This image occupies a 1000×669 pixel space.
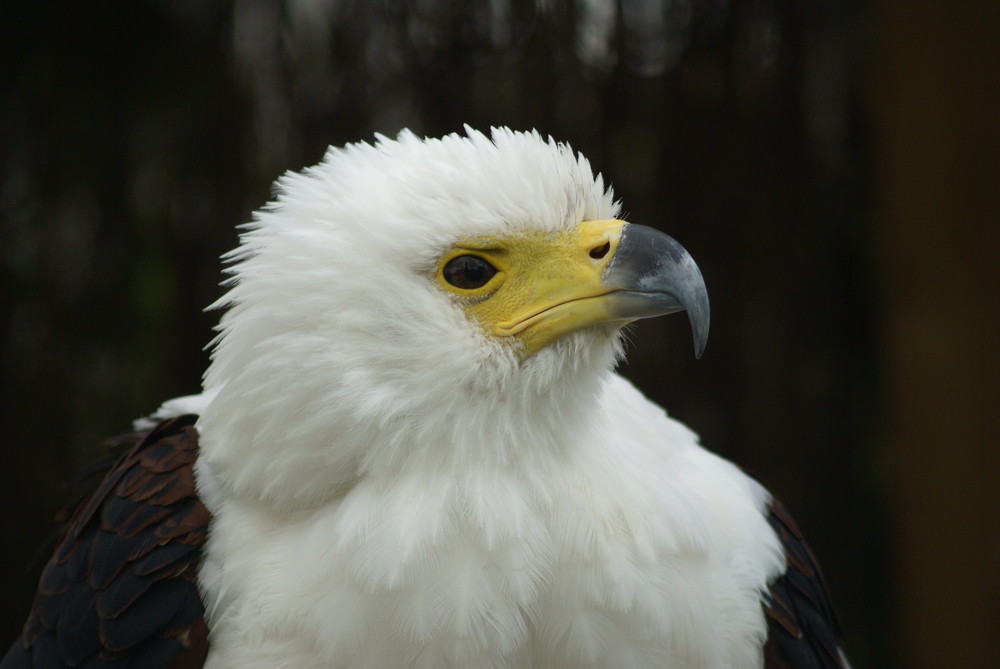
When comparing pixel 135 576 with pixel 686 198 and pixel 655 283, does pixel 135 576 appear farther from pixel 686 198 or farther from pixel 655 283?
pixel 686 198

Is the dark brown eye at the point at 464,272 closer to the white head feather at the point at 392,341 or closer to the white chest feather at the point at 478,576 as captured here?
the white head feather at the point at 392,341

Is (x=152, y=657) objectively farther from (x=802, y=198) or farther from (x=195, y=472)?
(x=802, y=198)

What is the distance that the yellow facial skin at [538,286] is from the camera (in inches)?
80.9

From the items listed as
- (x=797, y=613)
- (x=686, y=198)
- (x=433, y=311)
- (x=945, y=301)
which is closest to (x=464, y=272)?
(x=433, y=311)

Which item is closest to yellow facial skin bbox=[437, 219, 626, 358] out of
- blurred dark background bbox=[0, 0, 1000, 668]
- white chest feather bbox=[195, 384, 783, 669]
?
white chest feather bbox=[195, 384, 783, 669]

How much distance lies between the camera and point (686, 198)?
4863 mm

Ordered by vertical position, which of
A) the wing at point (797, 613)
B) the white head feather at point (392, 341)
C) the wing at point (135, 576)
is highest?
the white head feather at point (392, 341)

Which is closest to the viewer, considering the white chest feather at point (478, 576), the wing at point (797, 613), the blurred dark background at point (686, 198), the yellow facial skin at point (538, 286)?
the white chest feather at point (478, 576)

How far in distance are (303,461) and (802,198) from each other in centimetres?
367

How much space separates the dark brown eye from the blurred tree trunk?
3181 millimetres

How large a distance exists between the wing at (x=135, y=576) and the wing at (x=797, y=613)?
59.1 inches

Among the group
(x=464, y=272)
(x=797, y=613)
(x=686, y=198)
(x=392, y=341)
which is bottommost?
A: (x=797, y=613)

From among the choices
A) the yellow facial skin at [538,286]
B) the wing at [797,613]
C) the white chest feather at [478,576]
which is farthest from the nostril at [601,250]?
the wing at [797,613]

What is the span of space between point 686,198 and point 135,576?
352cm
